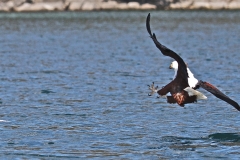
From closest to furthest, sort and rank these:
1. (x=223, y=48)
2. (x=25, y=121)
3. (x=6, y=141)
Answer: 1. (x=6, y=141)
2. (x=25, y=121)
3. (x=223, y=48)

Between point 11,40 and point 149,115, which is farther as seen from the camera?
point 11,40

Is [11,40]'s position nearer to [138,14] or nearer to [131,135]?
[131,135]

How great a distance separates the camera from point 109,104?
19031 millimetres

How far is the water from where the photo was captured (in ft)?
46.1

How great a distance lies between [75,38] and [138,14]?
33.4 meters

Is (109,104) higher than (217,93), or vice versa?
(217,93)

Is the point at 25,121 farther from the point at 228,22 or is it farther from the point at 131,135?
the point at 228,22

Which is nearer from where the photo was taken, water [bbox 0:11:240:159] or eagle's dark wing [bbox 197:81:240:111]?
eagle's dark wing [bbox 197:81:240:111]

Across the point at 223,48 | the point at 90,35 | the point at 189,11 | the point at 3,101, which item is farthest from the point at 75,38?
the point at 189,11

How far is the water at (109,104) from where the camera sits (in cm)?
1406

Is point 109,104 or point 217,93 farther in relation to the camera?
point 109,104

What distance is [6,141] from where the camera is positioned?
14508mm

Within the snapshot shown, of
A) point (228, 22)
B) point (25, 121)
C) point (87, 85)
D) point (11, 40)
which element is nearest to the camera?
point (25, 121)

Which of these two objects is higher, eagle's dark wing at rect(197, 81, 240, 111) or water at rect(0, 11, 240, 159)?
eagle's dark wing at rect(197, 81, 240, 111)
